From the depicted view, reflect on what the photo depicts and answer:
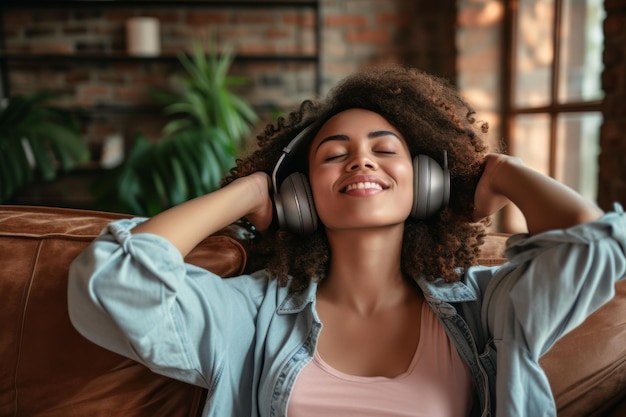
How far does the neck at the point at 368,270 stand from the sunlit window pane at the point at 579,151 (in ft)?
6.22

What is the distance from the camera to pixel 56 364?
1163 millimetres

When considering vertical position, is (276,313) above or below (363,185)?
below

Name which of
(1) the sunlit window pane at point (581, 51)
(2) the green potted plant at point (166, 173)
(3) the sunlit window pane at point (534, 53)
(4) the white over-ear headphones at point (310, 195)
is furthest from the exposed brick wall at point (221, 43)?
(4) the white over-ear headphones at point (310, 195)

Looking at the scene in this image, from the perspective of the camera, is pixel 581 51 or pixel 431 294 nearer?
pixel 431 294

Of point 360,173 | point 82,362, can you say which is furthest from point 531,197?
point 82,362

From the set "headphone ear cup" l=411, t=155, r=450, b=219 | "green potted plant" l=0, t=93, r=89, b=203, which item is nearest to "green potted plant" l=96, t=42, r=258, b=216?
"green potted plant" l=0, t=93, r=89, b=203

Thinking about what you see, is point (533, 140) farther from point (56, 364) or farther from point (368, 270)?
point (56, 364)

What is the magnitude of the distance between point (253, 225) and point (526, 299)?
1.95 ft

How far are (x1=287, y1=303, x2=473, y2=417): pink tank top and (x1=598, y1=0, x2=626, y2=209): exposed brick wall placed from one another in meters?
1.52

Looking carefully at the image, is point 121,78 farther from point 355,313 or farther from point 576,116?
point 355,313

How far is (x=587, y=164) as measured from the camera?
9.77 ft

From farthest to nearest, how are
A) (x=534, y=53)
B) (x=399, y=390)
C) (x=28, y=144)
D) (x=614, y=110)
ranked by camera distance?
(x=534, y=53)
(x=28, y=144)
(x=614, y=110)
(x=399, y=390)

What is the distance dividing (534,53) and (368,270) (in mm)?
→ 2832

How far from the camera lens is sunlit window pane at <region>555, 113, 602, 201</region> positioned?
9.43ft
